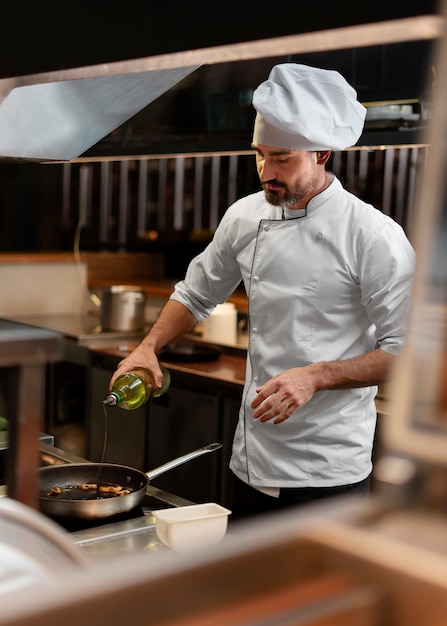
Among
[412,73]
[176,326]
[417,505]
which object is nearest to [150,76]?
[412,73]

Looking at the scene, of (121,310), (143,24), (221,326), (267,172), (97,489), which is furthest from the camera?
(121,310)

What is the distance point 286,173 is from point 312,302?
0.42m

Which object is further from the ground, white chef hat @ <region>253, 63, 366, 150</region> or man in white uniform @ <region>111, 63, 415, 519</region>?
white chef hat @ <region>253, 63, 366, 150</region>

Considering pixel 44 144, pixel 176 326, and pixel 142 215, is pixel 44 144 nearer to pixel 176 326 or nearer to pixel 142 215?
pixel 176 326

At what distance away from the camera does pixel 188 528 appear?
1.78 m

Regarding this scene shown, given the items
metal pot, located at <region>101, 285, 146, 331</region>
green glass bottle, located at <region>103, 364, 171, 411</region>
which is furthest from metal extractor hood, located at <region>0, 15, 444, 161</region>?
metal pot, located at <region>101, 285, 146, 331</region>

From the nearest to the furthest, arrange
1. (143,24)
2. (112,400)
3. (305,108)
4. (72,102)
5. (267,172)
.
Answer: (143,24) → (72,102) → (112,400) → (305,108) → (267,172)

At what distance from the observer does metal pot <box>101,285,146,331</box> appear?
16.9ft

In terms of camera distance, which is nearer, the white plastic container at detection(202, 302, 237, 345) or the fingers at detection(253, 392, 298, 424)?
the fingers at detection(253, 392, 298, 424)

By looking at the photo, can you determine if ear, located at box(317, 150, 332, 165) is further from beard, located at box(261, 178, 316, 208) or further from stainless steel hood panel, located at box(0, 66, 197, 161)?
stainless steel hood panel, located at box(0, 66, 197, 161)

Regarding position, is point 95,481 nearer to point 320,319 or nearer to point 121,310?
point 320,319

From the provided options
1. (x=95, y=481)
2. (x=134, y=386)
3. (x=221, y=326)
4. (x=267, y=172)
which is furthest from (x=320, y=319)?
(x=221, y=326)

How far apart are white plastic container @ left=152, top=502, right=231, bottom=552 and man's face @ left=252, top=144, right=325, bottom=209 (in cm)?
119

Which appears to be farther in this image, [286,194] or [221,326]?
[221,326]
